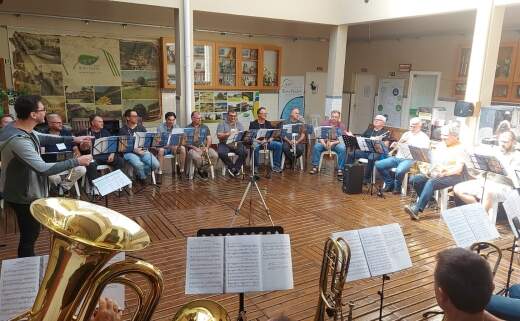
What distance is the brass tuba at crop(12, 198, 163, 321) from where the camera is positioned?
1537 mm

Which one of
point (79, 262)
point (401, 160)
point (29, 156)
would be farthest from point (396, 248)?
point (401, 160)

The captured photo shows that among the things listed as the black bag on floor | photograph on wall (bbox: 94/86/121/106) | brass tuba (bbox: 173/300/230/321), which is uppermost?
photograph on wall (bbox: 94/86/121/106)

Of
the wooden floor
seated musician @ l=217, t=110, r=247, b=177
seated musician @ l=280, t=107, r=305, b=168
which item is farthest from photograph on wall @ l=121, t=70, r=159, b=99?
seated musician @ l=280, t=107, r=305, b=168

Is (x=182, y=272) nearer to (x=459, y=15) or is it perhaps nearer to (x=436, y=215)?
(x=436, y=215)

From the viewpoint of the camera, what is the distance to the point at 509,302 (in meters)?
2.43

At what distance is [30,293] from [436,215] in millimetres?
5477

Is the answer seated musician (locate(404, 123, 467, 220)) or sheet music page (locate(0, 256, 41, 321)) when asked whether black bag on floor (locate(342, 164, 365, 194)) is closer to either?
seated musician (locate(404, 123, 467, 220))

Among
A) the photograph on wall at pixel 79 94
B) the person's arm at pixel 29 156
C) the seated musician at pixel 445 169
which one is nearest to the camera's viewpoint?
the person's arm at pixel 29 156

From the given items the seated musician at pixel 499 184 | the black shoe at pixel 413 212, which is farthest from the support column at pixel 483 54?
the black shoe at pixel 413 212

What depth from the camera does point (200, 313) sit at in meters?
1.86

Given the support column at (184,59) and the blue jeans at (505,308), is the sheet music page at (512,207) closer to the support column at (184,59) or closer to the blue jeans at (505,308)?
the blue jeans at (505,308)

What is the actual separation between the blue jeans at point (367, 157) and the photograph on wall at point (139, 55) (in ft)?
16.1

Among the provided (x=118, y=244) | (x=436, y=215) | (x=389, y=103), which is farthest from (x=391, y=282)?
(x=389, y=103)

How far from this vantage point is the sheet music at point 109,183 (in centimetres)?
428
